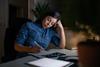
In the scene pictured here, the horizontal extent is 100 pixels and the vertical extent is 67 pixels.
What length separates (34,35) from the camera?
2.57 m

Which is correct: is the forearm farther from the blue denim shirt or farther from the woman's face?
the woman's face

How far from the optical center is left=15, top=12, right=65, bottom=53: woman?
239 centimetres

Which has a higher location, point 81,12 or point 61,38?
point 81,12

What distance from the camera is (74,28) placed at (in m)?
0.81

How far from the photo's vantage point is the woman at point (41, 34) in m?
2.39

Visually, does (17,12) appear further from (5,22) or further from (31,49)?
(31,49)

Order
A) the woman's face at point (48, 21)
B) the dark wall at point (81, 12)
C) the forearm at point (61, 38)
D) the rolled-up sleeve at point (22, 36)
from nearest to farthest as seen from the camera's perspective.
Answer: the dark wall at point (81, 12) < the rolled-up sleeve at point (22, 36) < the woman's face at point (48, 21) < the forearm at point (61, 38)

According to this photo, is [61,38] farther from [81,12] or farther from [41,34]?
[81,12]

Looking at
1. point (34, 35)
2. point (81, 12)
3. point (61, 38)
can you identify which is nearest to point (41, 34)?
point (34, 35)

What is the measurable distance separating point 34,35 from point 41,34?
0.11m

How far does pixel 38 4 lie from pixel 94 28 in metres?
3.69

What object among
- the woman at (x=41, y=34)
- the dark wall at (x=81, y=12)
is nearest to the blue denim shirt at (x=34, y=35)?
the woman at (x=41, y=34)

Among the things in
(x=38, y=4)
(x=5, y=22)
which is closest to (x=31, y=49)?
(x=38, y=4)

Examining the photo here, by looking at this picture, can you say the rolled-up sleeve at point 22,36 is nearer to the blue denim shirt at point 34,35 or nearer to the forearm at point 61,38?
the blue denim shirt at point 34,35
